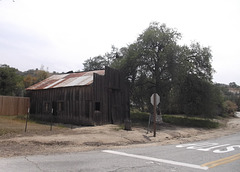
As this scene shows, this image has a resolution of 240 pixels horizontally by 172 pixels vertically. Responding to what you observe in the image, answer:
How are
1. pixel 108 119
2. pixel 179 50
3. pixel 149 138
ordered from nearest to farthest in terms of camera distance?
pixel 149 138 → pixel 108 119 → pixel 179 50

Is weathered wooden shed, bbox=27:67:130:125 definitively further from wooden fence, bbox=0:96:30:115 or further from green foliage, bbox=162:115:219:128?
green foliage, bbox=162:115:219:128

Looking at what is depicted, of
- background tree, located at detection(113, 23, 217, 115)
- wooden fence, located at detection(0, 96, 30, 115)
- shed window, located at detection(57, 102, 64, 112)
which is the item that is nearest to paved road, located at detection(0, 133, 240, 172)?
shed window, located at detection(57, 102, 64, 112)

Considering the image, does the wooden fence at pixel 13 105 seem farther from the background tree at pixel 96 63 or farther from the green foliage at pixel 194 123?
the background tree at pixel 96 63

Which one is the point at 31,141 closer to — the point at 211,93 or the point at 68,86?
the point at 68,86

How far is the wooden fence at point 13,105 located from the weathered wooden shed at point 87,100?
165 centimetres

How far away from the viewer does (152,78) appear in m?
26.0

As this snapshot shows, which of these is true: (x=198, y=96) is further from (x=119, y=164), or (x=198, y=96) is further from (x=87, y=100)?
(x=119, y=164)

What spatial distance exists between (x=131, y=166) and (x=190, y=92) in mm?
19807

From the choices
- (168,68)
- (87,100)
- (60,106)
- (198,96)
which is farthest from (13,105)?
(198,96)

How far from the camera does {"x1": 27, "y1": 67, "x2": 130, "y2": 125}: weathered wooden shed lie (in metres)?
19.2

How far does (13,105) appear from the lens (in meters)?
25.0

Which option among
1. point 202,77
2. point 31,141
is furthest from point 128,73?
point 31,141

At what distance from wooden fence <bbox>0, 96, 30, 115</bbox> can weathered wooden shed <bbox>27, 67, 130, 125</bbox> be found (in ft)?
5.42

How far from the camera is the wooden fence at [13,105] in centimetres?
2425
